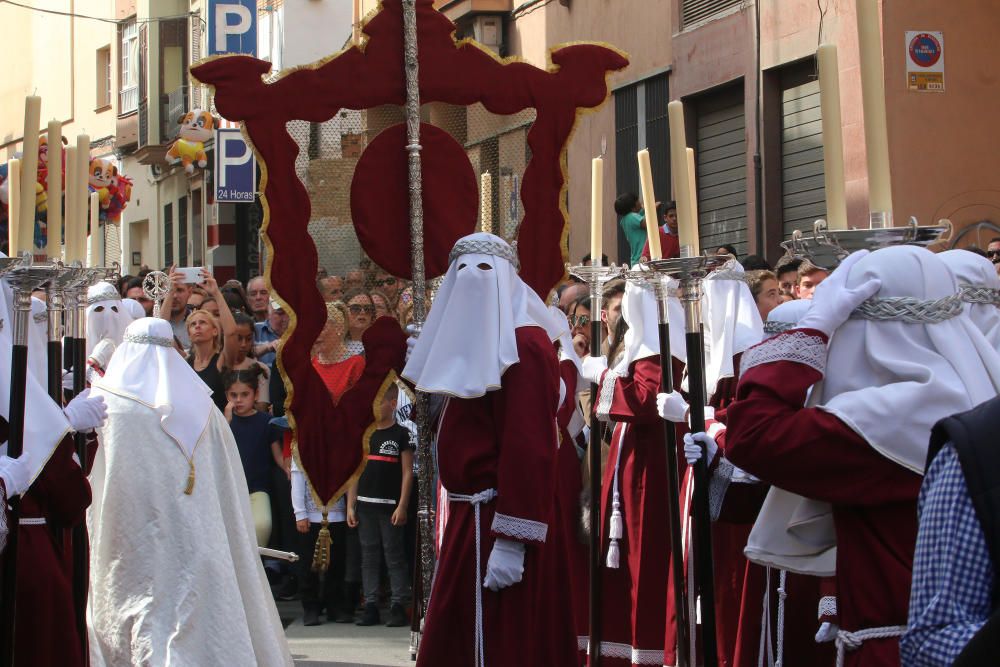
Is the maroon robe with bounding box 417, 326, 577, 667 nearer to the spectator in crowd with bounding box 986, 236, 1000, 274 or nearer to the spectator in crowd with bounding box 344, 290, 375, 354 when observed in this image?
the spectator in crowd with bounding box 344, 290, 375, 354

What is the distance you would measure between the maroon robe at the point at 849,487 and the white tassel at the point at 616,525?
156 inches

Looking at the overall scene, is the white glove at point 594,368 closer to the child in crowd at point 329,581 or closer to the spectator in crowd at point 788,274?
the spectator in crowd at point 788,274

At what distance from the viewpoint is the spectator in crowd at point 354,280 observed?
21.8ft

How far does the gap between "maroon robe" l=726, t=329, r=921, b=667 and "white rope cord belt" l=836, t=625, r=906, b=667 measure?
1 cm

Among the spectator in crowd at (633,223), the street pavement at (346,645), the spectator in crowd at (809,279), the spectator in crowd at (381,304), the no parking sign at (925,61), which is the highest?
the no parking sign at (925,61)

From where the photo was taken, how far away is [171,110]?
3166 centimetres

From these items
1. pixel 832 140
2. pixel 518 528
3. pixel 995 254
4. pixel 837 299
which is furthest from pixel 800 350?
pixel 995 254

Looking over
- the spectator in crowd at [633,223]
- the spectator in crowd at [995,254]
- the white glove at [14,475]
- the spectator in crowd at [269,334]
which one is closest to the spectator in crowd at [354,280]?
the white glove at [14,475]

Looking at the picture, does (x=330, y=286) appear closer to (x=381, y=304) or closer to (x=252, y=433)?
(x=381, y=304)

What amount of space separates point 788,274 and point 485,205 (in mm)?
2866

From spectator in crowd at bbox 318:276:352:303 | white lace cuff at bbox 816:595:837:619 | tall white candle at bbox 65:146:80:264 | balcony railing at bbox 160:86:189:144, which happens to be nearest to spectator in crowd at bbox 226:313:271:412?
spectator in crowd at bbox 318:276:352:303

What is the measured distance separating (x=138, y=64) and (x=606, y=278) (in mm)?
→ 28253

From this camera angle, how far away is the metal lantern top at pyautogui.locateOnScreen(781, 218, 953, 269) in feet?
13.2

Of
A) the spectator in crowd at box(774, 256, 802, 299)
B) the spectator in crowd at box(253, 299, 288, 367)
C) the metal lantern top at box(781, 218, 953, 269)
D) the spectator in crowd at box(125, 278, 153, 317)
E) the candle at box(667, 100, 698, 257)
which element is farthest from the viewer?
the spectator in crowd at box(125, 278, 153, 317)
